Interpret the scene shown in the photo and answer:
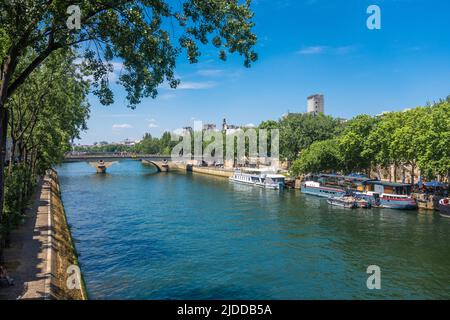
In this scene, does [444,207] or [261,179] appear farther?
[261,179]

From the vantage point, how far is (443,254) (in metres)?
32.3

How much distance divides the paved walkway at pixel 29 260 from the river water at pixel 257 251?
382 centimetres

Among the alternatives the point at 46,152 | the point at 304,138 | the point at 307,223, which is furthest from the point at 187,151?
the point at 307,223

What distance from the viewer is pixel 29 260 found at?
74.6 ft

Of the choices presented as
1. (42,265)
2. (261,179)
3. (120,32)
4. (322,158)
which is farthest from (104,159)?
(120,32)

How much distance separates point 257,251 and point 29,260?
18.4 m

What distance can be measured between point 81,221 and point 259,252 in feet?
81.7

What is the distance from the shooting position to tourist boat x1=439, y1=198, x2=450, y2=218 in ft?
161

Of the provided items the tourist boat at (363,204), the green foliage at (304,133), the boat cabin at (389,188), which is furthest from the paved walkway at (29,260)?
the green foliage at (304,133)

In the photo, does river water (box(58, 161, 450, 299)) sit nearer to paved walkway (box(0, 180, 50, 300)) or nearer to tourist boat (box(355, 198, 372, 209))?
tourist boat (box(355, 198, 372, 209))

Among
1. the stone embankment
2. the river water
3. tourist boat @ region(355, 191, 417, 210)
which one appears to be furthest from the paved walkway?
tourist boat @ region(355, 191, 417, 210)

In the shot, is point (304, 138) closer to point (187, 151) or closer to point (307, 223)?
point (307, 223)

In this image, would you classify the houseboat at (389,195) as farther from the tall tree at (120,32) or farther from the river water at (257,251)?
the tall tree at (120,32)

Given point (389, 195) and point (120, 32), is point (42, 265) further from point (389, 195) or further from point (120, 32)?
point (389, 195)
